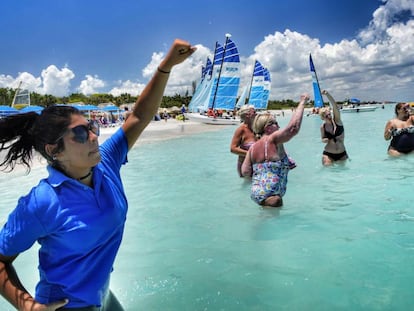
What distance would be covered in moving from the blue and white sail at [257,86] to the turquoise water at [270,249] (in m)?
45.9

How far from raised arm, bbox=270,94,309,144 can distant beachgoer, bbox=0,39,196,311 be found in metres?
2.88

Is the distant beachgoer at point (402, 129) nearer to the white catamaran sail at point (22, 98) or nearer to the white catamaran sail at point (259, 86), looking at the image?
the white catamaran sail at point (22, 98)

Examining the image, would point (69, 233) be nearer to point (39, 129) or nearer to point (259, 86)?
point (39, 129)

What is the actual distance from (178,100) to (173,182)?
284ft

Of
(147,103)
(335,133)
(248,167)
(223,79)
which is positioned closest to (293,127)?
(248,167)

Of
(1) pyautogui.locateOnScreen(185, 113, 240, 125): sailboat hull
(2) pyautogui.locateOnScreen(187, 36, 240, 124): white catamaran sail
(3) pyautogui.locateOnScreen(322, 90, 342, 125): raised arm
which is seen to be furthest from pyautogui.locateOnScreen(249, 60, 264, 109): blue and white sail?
(3) pyautogui.locateOnScreen(322, 90, 342, 125): raised arm

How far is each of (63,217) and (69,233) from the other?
0.08m

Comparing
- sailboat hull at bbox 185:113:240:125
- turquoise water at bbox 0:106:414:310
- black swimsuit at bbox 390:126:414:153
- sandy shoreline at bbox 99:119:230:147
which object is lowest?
sandy shoreline at bbox 99:119:230:147

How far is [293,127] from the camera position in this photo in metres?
4.31

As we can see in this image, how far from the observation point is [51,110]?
5.78ft

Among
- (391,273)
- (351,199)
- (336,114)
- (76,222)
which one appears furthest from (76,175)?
(336,114)

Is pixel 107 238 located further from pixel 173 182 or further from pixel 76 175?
pixel 173 182

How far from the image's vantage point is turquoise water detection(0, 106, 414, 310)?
3062 millimetres

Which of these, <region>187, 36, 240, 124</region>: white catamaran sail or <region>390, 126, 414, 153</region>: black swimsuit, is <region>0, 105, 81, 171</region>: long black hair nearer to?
<region>390, 126, 414, 153</region>: black swimsuit
